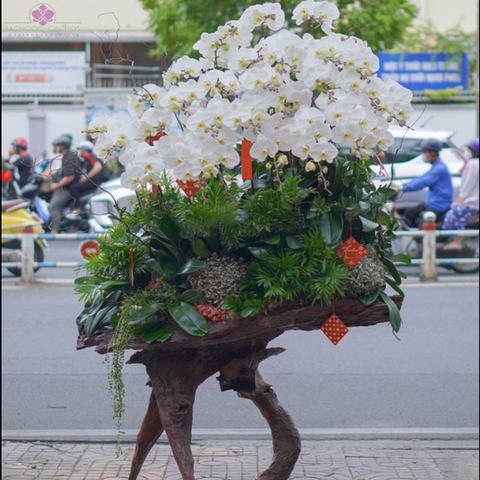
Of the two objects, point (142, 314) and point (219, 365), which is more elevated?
point (142, 314)

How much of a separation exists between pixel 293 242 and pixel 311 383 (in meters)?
3.74

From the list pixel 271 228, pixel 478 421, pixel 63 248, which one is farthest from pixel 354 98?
pixel 63 248

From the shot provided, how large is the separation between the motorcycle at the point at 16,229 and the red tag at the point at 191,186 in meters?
8.66

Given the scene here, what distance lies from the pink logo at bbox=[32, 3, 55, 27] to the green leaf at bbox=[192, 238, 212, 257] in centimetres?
111

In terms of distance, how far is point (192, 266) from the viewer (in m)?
3.04

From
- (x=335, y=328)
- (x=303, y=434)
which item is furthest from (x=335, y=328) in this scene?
(x=303, y=434)

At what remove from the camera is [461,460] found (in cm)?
468

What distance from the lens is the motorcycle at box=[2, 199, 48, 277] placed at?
11594mm

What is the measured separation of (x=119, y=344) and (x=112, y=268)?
31cm

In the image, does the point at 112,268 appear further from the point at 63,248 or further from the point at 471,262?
the point at 63,248

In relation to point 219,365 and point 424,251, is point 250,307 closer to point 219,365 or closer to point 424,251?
point 219,365

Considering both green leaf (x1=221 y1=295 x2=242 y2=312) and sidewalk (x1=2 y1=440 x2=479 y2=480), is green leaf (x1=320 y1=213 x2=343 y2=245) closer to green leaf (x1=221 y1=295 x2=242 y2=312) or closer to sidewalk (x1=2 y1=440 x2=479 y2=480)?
green leaf (x1=221 y1=295 x2=242 y2=312)

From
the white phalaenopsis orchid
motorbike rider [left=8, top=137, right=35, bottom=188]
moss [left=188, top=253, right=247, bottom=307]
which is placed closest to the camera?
the white phalaenopsis orchid

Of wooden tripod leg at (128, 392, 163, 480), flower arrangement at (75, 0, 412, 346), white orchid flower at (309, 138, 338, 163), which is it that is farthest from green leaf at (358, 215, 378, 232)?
wooden tripod leg at (128, 392, 163, 480)
